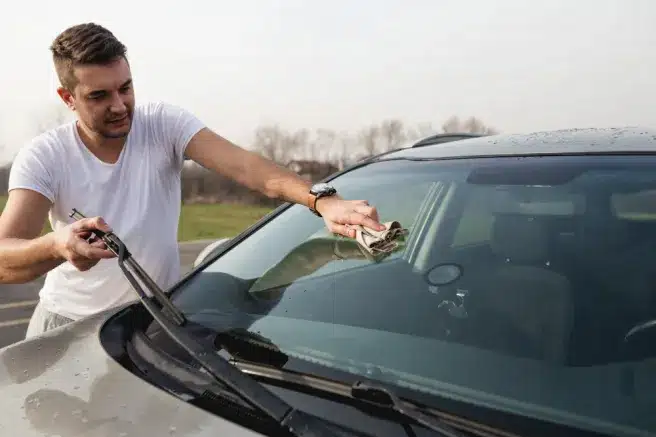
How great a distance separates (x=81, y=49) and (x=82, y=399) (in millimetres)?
1128

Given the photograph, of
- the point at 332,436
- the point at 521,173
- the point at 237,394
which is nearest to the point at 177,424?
the point at 237,394

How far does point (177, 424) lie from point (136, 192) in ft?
3.61

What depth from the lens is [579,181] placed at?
5.95 ft

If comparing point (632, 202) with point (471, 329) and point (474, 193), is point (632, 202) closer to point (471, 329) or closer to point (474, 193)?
point (474, 193)

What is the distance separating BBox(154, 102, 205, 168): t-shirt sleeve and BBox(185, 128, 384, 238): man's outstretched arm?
2 cm

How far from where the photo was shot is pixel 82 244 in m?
1.61

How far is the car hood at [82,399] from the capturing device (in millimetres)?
1228

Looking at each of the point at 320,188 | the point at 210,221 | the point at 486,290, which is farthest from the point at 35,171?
the point at 210,221

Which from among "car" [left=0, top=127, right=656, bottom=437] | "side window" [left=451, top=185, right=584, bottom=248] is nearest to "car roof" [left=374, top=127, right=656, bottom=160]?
"car" [left=0, top=127, right=656, bottom=437]

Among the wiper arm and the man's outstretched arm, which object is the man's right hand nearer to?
the wiper arm

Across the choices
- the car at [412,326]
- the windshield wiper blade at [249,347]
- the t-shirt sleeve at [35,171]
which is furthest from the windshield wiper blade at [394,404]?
the t-shirt sleeve at [35,171]

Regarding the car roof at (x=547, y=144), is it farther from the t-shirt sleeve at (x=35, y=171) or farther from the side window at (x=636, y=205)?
the t-shirt sleeve at (x=35, y=171)

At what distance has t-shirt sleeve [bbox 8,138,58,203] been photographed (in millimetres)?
2006

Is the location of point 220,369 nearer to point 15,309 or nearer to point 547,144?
point 547,144
